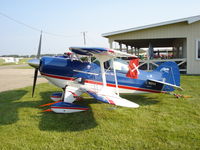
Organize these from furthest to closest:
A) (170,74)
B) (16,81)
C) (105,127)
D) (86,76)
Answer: (16,81) < (170,74) < (86,76) < (105,127)

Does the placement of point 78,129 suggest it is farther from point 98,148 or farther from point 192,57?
point 192,57

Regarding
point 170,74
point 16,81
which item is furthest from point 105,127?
point 16,81

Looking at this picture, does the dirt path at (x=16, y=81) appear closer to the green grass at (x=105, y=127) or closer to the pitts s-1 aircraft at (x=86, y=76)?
the green grass at (x=105, y=127)

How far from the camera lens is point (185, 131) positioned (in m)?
3.73

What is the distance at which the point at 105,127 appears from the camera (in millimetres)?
4047

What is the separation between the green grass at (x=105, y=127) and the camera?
332cm

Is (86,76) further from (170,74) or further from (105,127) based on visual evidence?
(170,74)

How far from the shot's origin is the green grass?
3.32m

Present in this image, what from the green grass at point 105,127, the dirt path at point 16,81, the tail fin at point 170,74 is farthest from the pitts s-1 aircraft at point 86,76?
the dirt path at point 16,81

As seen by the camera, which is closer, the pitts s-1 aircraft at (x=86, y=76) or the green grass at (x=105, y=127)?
the green grass at (x=105, y=127)

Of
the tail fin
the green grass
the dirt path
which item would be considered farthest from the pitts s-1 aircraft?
the dirt path

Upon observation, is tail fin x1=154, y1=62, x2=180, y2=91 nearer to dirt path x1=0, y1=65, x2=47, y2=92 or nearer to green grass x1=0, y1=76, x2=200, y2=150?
green grass x1=0, y1=76, x2=200, y2=150

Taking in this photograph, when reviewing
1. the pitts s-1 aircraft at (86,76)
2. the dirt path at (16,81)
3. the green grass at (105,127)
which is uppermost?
the pitts s-1 aircraft at (86,76)

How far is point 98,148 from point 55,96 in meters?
3.66
